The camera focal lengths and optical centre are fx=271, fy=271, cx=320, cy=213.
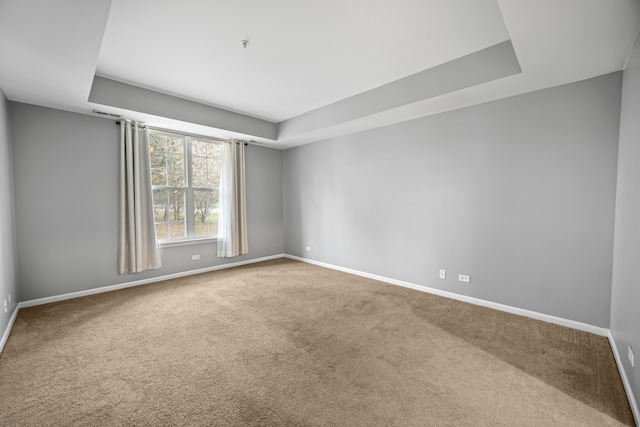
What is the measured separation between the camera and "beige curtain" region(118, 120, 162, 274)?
3875mm

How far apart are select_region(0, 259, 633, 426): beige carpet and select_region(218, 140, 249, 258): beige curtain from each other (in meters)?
1.77

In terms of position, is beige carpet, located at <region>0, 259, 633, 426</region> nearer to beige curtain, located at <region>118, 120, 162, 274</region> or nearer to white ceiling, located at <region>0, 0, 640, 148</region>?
beige curtain, located at <region>118, 120, 162, 274</region>

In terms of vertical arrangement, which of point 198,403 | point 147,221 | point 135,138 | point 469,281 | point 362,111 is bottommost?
point 198,403

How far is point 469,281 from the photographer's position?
11.2 ft

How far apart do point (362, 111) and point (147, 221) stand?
3.58 metres

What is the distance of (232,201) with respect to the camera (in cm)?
509

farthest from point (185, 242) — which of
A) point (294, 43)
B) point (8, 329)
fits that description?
point (294, 43)

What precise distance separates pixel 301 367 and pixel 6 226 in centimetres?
335

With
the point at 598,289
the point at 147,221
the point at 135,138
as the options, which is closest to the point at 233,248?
the point at 147,221

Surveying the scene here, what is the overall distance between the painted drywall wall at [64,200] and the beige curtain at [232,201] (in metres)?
1.40

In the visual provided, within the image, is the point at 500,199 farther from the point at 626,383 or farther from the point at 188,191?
the point at 188,191

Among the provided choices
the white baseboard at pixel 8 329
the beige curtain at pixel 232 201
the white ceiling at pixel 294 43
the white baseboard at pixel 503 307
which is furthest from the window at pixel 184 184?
the white baseboard at pixel 503 307

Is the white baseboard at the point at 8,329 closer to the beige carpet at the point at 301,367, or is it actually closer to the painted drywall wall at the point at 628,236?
the beige carpet at the point at 301,367

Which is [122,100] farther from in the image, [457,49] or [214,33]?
[457,49]
